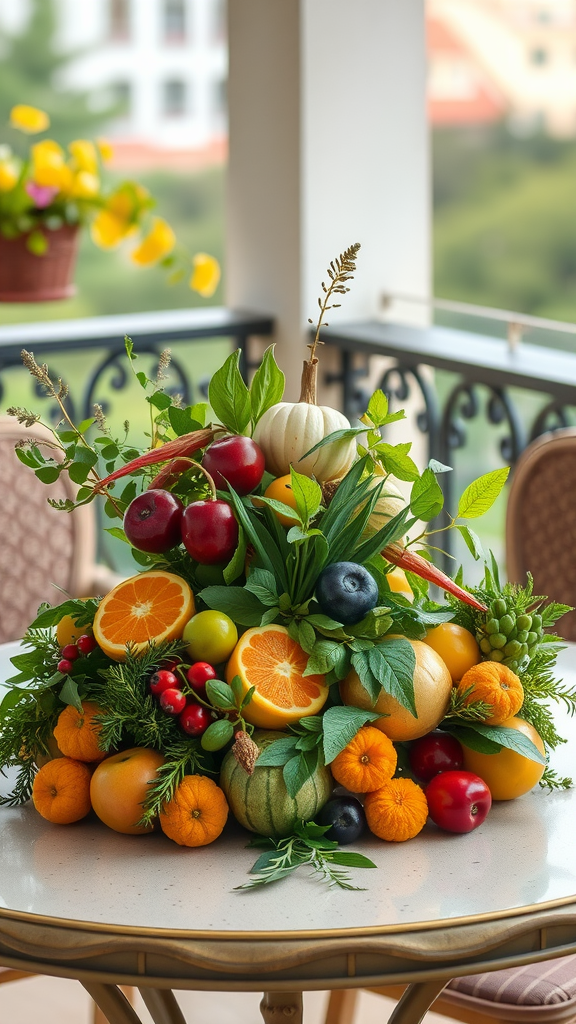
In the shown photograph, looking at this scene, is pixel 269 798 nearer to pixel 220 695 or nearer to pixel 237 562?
pixel 220 695

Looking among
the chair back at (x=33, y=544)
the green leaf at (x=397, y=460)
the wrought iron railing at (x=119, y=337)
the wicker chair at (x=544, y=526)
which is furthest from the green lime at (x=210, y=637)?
the wrought iron railing at (x=119, y=337)

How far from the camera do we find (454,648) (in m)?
1.00

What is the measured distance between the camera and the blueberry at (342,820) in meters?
0.91

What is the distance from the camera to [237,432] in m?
1.06

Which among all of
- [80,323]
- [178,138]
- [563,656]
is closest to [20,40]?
[178,138]

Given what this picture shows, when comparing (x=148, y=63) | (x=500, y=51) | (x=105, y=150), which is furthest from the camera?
(x=500, y=51)

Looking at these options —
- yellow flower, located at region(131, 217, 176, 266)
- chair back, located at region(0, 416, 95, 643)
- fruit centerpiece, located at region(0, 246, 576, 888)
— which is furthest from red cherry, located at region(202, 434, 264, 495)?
yellow flower, located at region(131, 217, 176, 266)

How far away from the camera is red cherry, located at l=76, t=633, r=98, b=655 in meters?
0.99

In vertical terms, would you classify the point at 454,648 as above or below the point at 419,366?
below

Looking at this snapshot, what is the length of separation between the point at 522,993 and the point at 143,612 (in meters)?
0.61

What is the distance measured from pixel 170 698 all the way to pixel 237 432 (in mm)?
266

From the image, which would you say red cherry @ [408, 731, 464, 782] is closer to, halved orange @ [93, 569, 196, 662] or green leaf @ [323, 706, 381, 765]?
green leaf @ [323, 706, 381, 765]

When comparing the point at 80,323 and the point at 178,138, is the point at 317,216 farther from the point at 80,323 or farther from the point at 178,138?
the point at 178,138

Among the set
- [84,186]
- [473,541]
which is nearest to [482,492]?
[473,541]
